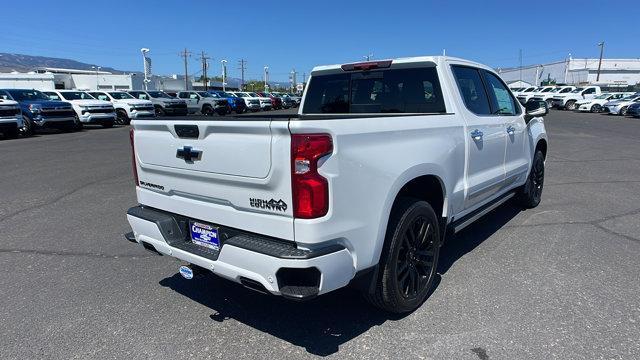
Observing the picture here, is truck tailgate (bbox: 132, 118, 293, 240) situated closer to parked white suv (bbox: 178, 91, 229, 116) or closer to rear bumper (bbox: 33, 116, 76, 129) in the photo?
rear bumper (bbox: 33, 116, 76, 129)

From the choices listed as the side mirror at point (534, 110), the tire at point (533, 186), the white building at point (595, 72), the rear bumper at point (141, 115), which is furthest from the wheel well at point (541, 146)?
the white building at point (595, 72)

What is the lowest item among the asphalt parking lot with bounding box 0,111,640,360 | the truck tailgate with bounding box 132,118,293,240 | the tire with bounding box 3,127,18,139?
the asphalt parking lot with bounding box 0,111,640,360

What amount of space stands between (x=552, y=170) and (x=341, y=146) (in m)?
8.68

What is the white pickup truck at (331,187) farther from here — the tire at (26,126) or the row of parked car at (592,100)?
the row of parked car at (592,100)

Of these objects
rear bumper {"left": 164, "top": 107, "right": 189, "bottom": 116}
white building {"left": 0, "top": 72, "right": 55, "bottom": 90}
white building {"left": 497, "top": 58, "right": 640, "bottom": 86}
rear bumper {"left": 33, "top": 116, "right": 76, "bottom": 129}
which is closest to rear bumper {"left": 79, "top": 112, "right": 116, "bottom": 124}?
rear bumper {"left": 33, "top": 116, "right": 76, "bottom": 129}

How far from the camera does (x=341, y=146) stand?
2.65 metres

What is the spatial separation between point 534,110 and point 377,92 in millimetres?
2368

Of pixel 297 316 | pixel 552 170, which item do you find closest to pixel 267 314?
pixel 297 316

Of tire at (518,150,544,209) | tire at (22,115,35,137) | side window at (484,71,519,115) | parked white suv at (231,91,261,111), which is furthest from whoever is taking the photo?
parked white suv at (231,91,261,111)

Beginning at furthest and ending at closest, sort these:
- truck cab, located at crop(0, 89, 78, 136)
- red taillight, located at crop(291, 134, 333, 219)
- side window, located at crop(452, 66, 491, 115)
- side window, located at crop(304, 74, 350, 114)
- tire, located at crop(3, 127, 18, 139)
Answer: truck cab, located at crop(0, 89, 78, 136) < tire, located at crop(3, 127, 18, 139) < side window, located at crop(304, 74, 350, 114) < side window, located at crop(452, 66, 491, 115) < red taillight, located at crop(291, 134, 333, 219)

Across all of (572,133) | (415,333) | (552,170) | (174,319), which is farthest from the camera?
(572,133)

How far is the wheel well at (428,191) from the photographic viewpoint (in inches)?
139

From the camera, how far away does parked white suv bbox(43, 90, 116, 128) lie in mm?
21125

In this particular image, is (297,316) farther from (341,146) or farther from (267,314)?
(341,146)
